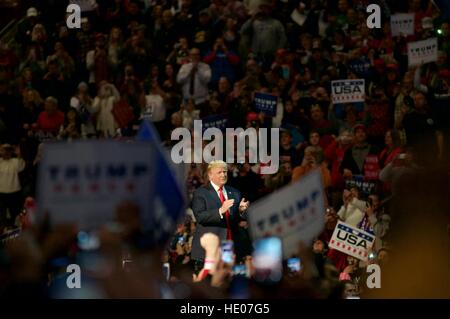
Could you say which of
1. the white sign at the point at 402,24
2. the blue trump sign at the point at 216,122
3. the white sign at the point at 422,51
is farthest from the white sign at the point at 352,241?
the white sign at the point at 402,24

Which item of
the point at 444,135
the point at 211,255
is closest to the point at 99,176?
the point at 211,255

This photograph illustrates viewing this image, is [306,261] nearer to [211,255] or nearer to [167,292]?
[167,292]

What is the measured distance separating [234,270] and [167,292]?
208cm

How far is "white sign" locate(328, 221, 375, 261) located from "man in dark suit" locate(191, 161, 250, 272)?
168 cm

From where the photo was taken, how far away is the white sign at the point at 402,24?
16.7m

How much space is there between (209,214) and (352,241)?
2.10 meters

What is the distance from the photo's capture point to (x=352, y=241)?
39.6ft

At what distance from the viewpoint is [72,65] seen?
1750 cm

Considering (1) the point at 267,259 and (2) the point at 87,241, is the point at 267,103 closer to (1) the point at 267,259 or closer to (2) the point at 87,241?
(1) the point at 267,259

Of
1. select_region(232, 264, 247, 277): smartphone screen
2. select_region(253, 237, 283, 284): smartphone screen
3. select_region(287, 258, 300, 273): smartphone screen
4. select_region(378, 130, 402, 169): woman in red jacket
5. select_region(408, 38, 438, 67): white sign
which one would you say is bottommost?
select_region(232, 264, 247, 277): smartphone screen

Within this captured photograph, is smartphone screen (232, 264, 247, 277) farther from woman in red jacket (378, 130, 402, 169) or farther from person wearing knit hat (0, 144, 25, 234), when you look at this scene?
person wearing knit hat (0, 144, 25, 234)

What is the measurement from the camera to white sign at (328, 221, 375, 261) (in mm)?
12000

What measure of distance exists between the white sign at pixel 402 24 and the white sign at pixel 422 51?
1.02 m

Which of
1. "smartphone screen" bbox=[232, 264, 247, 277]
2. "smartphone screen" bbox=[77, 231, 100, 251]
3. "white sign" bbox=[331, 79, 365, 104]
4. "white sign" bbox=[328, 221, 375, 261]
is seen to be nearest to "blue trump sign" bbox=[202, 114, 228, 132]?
"white sign" bbox=[331, 79, 365, 104]
